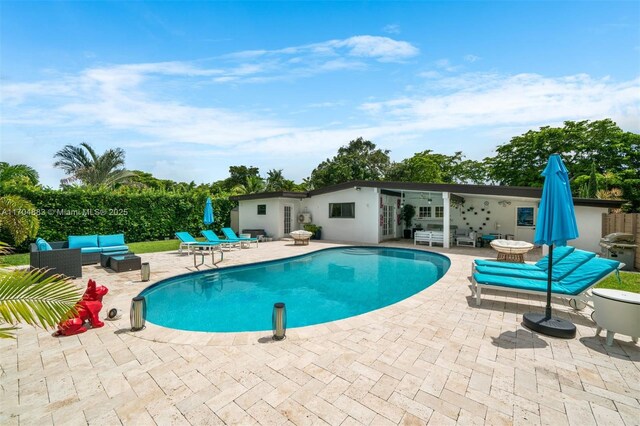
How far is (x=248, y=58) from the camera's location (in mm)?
10648

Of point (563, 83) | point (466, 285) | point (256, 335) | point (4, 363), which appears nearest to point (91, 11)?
point (4, 363)

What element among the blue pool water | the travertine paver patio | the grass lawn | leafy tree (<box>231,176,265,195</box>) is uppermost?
leafy tree (<box>231,176,265,195</box>)

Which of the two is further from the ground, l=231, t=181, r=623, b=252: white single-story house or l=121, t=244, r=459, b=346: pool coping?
l=231, t=181, r=623, b=252: white single-story house

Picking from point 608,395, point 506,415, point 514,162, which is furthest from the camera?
point 514,162

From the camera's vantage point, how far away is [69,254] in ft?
26.3

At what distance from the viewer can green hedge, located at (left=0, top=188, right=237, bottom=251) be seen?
13.6m

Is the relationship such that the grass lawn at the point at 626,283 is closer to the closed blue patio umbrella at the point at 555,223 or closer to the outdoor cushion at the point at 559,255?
the outdoor cushion at the point at 559,255

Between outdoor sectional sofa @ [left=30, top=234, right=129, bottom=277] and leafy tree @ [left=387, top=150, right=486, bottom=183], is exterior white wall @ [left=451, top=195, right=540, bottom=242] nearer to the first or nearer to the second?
leafy tree @ [left=387, top=150, right=486, bottom=183]

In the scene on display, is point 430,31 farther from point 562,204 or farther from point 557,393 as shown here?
point 557,393

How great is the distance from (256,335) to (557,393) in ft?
12.3

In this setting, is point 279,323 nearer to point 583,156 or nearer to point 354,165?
point 354,165

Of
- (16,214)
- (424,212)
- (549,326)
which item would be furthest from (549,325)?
(424,212)

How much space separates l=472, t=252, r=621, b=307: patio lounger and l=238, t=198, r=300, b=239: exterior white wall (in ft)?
45.8

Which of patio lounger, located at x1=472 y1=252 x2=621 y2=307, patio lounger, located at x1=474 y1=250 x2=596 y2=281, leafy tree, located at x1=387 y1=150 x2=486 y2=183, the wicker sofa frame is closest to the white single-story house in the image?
patio lounger, located at x1=474 y1=250 x2=596 y2=281
